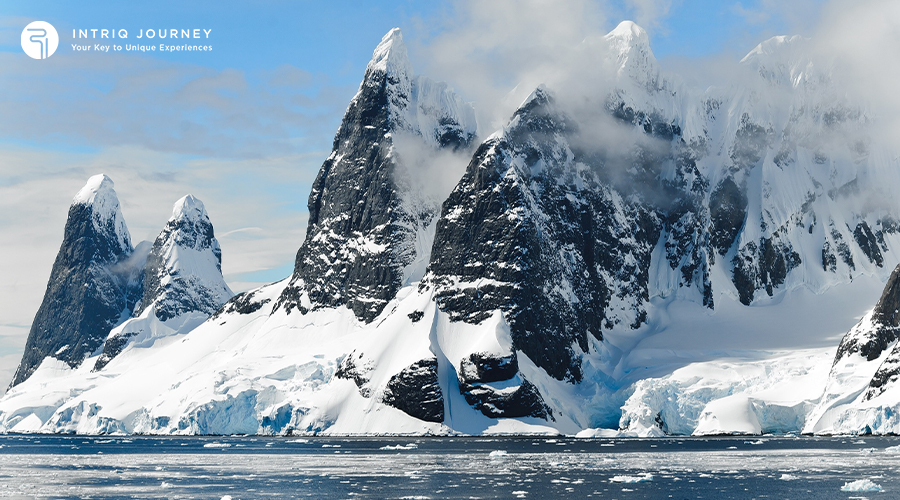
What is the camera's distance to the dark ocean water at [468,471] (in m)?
97.6

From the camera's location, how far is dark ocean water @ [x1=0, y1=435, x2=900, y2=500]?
97625 mm

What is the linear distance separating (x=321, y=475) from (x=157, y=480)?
681 inches

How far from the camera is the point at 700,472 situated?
4540 inches

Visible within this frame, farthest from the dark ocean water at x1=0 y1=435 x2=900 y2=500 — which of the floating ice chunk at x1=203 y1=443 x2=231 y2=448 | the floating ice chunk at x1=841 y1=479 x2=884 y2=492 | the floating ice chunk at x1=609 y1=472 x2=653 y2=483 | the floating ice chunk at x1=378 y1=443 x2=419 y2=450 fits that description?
the floating ice chunk at x1=203 y1=443 x2=231 y2=448

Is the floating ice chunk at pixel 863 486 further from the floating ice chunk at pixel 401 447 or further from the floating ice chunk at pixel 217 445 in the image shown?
the floating ice chunk at pixel 217 445

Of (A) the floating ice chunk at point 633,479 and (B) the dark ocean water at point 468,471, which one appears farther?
(A) the floating ice chunk at point 633,479

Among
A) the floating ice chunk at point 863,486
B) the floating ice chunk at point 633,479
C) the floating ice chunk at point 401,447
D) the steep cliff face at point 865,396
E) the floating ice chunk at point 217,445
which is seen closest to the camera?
the floating ice chunk at point 863,486

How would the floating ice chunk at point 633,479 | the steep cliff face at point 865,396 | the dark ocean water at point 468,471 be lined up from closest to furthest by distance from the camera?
the dark ocean water at point 468,471
the floating ice chunk at point 633,479
the steep cliff face at point 865,396

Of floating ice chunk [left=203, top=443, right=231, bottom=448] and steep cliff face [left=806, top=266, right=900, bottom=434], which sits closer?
steep cliff face [left=806, top=266, right=900, bottom=434]

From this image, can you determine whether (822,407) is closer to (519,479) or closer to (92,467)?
(519,479)

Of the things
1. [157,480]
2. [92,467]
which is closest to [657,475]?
[157,480]

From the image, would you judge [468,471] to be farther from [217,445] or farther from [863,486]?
[217,445]

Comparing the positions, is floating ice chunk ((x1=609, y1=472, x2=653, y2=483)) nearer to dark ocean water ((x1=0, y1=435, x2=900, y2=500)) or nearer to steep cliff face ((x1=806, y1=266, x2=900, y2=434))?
dark ocean water ((x1=0, y1=435, x2=900, y2=500))

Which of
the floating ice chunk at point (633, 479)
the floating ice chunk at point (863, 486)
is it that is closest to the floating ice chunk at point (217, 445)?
the floating ice chunk at point (633, 479)
